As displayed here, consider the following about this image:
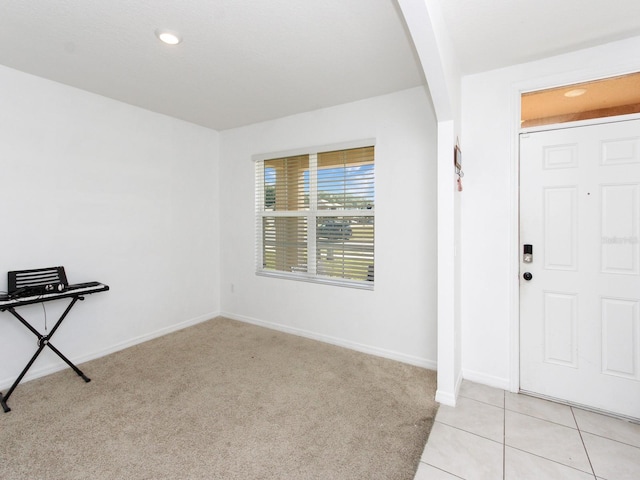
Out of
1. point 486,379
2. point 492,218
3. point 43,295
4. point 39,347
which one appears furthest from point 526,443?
Answer: point 39,347

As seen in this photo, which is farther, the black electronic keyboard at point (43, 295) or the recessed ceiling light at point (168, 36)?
the black electronic keyboard at point (43, 295)

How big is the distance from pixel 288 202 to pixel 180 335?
203 centimetres

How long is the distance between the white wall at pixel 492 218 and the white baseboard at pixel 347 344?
406 mm

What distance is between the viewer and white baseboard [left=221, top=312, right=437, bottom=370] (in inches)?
115

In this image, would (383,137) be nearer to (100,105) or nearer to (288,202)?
(288,202)

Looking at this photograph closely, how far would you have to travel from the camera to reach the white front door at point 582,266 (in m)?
2.12

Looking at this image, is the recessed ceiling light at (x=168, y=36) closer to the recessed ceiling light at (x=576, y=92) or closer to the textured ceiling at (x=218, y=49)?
the textured ceiling at (x=218, y=49)

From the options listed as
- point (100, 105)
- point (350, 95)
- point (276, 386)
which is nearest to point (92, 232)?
point (100, 105)

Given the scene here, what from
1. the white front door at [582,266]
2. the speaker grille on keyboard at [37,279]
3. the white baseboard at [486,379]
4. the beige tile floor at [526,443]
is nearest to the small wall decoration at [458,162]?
the white front door at [582,266]

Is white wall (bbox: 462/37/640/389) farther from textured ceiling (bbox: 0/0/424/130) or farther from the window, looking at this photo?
the window

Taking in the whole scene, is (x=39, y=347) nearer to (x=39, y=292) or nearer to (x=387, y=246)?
(x=39, y=292)

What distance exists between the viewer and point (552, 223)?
7.69 feet

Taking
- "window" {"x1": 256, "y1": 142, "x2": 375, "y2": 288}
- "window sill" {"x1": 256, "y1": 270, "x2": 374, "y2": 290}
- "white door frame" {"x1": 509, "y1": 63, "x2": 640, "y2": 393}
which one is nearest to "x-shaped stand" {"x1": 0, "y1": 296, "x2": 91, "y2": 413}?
"window sill" {"x1": 256, "y1": 270, "x2": 374, "y2": 290}

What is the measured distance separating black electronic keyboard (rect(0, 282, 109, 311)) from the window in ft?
5.95
